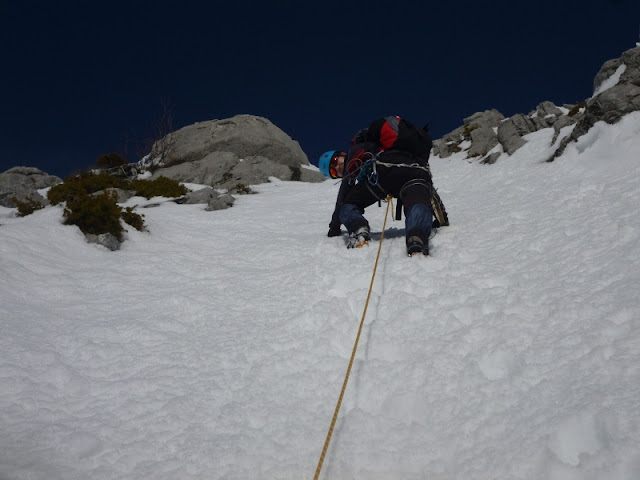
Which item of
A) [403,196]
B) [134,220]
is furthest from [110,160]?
[403,196]

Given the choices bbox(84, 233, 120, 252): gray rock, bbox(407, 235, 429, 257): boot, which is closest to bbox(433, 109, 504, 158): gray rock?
bbox(407, 235, 429, 257): boot

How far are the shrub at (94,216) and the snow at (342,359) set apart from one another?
3.23 ft

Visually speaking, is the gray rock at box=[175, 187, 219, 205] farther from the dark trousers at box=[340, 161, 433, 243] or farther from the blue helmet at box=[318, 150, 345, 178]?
the dark trousers at box=[340, 161, 433, 243]

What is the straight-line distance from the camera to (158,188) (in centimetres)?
1507

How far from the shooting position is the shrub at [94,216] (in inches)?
241

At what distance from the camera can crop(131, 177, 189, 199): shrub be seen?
48.0ft

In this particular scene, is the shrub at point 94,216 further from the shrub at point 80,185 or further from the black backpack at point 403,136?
the shrub at point 80,185

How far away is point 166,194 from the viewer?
14.8 metres

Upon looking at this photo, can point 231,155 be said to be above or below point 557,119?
above

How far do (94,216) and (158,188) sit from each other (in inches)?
373

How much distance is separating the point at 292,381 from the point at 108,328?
1.81 m

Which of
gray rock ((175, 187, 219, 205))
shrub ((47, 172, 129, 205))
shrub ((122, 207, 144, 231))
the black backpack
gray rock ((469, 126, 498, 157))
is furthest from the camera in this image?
gray rock ((469, 126, 498, 157))

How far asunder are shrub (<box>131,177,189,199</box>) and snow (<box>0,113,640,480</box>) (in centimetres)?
1000

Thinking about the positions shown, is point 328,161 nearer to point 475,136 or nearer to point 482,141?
point 482,141
